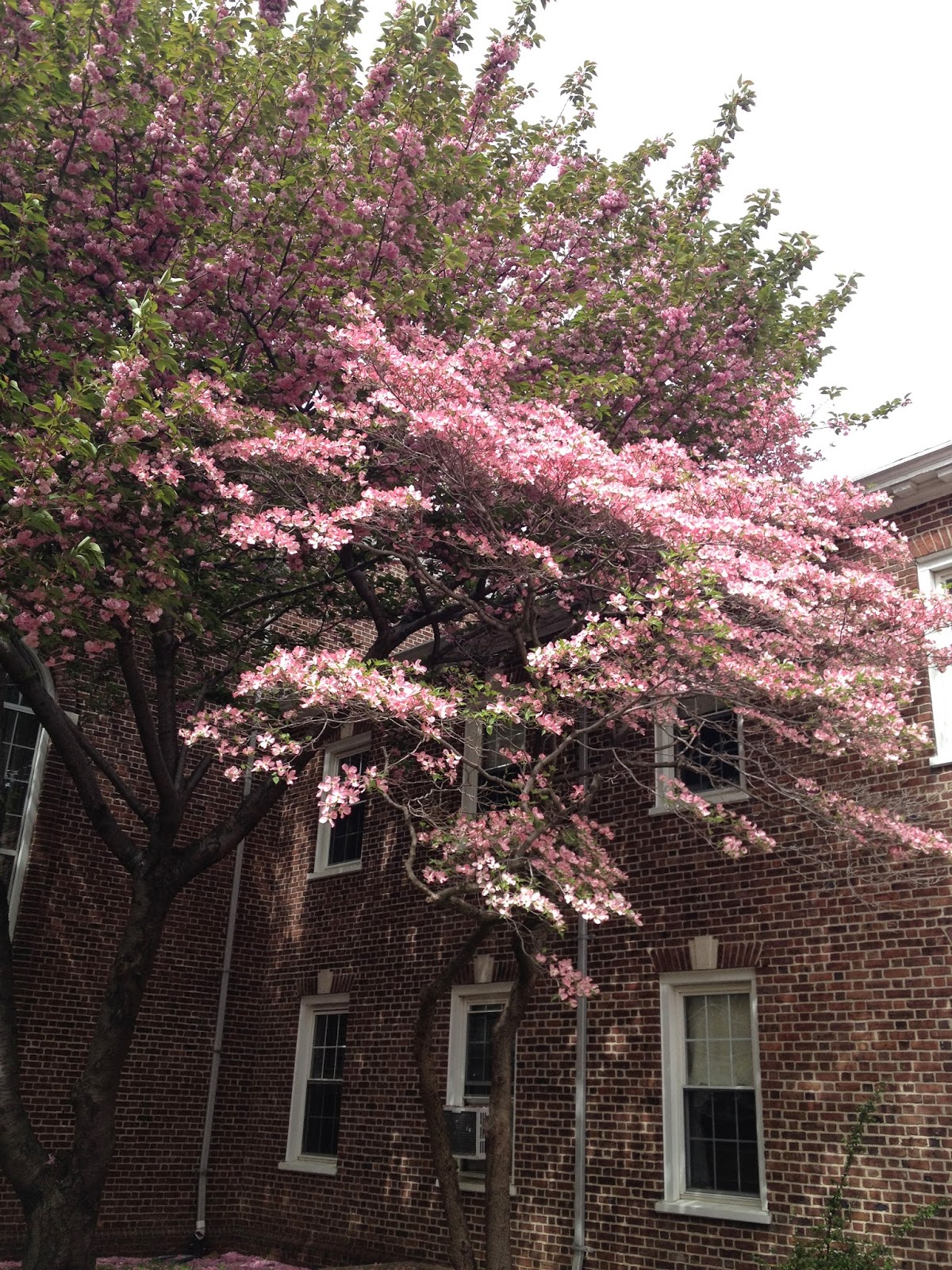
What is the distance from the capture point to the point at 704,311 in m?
11.2

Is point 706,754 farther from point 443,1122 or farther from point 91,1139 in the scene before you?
point 91,1139

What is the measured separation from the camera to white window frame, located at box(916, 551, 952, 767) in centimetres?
946

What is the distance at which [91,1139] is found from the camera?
962cm

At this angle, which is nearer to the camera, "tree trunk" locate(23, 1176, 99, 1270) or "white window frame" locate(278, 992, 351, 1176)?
"tree trunk" locate(23, 1176, 99, 1270)

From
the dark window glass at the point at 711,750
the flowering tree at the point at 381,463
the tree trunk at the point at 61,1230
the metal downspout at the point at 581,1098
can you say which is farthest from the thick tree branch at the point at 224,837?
the dark window glass at the point at 711,750

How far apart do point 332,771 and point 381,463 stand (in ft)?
27.3

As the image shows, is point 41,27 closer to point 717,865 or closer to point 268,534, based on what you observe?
point 268,534

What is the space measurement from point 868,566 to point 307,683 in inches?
199

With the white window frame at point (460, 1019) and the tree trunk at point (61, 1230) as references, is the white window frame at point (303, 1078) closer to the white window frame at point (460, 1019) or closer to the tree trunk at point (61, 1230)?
the white window frame at point (460, 1019)

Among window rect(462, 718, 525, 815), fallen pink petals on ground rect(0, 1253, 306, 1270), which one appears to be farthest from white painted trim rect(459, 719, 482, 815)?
fallen pink petals on ground rect(0, 1253, 306, 1270)

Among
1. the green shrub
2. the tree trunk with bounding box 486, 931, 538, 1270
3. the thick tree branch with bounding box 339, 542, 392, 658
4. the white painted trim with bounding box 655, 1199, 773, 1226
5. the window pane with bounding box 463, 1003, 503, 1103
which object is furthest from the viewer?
the window pane with bounding box 463, 1003, 503, 1103

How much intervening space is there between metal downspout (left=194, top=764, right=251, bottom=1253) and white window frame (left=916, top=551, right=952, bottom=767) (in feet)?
28.0

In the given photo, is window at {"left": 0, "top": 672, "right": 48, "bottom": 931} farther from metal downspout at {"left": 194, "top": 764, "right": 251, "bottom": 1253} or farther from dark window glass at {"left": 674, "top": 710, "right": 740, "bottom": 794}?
dark window glass at {"left": 674, "top": 710, "right": 740, "bottom": 794}

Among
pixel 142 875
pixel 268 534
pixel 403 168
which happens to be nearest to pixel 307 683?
pixel 268 534
